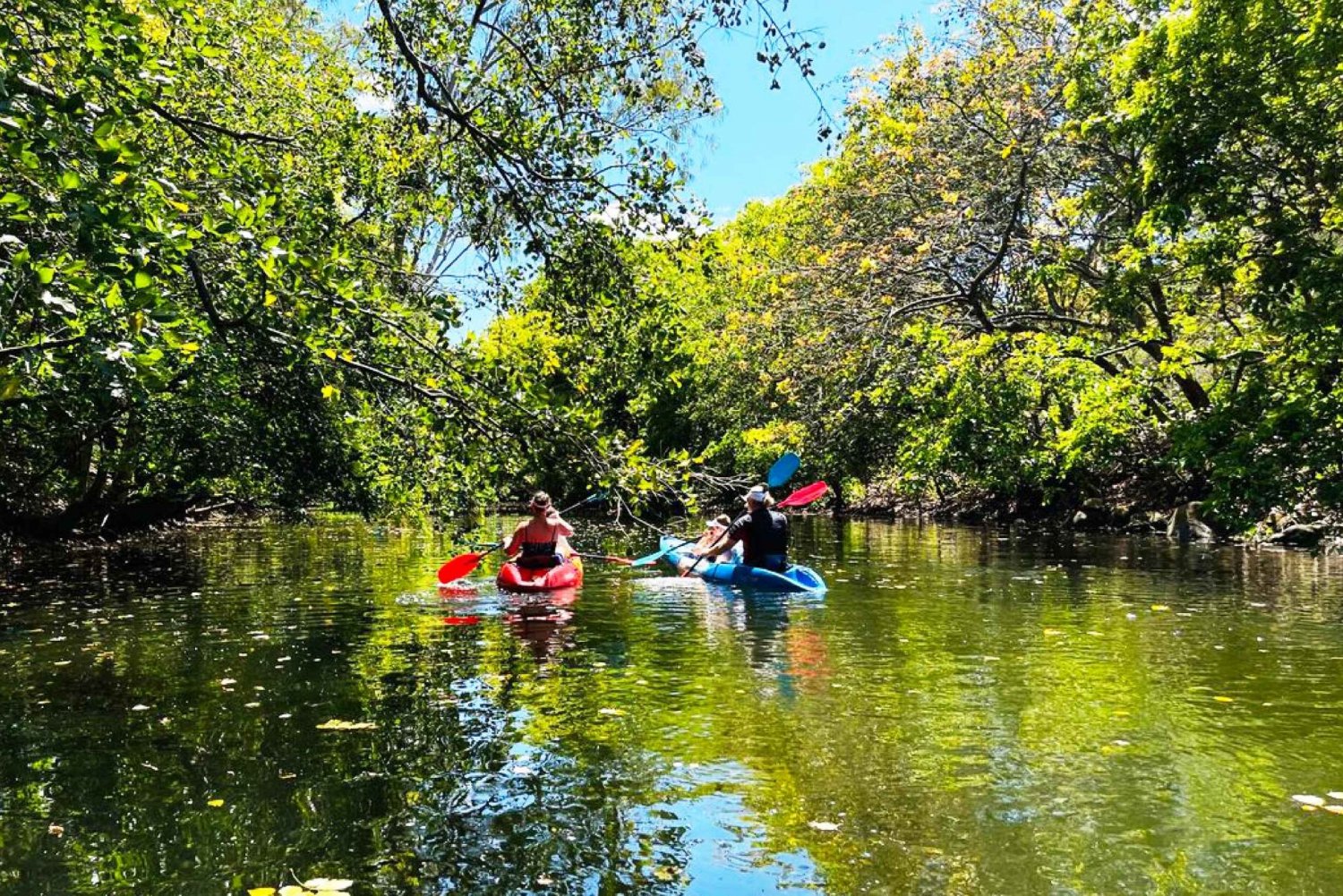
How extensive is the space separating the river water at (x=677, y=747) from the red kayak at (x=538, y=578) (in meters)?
1.34

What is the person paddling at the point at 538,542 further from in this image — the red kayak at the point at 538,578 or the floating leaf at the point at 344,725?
the floating leaf at the point at 344,725

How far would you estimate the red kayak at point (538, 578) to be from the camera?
13195 mm

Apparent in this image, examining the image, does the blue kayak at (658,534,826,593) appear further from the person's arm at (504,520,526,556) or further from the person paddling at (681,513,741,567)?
the person's arm at (504,520,526,556)

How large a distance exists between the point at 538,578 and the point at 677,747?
7733 mm

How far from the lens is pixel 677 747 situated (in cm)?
587

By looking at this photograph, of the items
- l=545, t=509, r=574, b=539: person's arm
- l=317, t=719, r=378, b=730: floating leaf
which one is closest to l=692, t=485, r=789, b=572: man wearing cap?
l=545, t=509, r=574, b=539: person's arm

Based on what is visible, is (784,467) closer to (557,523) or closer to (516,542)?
(557,523)

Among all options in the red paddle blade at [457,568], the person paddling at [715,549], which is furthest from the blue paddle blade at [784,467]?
the red paddle blade at [457,568]

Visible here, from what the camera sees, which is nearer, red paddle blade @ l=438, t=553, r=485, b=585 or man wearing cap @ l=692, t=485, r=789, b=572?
man wearing cap @ l=692, t=485, r=789, b=572

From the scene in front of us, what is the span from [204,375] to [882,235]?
1537 cm

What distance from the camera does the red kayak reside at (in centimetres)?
1320

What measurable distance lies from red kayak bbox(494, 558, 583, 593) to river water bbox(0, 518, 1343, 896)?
1343 millimetres

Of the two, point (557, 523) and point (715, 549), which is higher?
point (557, 523)

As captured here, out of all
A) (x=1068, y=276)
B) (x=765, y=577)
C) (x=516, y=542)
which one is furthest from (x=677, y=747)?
(x=1068, y=276)
